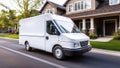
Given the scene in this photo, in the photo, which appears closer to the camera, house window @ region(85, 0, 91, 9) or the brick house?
the brick house

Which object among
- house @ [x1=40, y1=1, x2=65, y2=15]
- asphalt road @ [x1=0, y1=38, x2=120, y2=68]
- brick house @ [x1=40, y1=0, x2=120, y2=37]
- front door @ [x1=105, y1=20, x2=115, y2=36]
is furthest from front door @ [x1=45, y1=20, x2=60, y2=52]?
house @ [x1=40, y1=1, x2=65, y2=15]

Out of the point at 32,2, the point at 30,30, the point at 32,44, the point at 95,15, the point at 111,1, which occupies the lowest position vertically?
the point at 32,44

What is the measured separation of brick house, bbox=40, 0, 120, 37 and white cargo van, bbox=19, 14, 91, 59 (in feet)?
41.7

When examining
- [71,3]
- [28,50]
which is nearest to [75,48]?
[28,50]

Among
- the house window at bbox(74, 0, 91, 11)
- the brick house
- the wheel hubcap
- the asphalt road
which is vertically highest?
the house window at bbox(74, 0, 91, 11)

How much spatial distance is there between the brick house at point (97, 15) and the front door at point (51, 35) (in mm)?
13217

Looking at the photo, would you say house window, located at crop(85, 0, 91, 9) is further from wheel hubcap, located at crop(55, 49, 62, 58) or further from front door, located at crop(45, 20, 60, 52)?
wheel hubcap, located at crop(55, 49, 62, 58)

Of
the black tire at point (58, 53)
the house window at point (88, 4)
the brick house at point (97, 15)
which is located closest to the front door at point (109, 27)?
the brick house at point (97, 15)

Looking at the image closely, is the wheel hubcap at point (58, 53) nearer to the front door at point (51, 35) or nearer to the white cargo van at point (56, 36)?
the white cargo van at point (56, 36)

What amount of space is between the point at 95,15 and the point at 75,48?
14.8 meters

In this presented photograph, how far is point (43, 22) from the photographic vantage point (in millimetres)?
9930

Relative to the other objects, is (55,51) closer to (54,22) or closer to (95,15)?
(54,22)

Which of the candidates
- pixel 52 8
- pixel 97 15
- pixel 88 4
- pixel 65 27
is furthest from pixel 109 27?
pixel 65 27

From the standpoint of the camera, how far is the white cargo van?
27.2 feet
